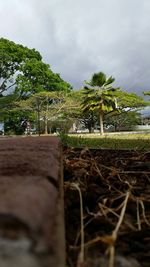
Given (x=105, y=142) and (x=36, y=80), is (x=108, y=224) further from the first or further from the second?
(x=36, y=80)

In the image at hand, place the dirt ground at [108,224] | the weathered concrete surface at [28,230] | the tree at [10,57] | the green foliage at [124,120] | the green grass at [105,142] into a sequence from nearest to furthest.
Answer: the weathered concrete surface at [28,230] < the dirt ground at [108,224] < the green grass at [105,142] < the tree at [10,57] < the green foliage at [124,120]

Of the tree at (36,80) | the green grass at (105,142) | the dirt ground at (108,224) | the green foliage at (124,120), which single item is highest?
the tree at (36,80)

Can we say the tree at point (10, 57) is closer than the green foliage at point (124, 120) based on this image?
Yes

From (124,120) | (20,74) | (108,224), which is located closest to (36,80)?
(20,74)

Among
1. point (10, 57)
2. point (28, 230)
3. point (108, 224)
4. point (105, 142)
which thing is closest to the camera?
point (28, 230)

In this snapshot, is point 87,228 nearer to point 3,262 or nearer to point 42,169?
point 42,169

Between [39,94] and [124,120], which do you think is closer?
[39,94]

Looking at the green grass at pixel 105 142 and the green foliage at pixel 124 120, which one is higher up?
the green foliage at pixel 124 120

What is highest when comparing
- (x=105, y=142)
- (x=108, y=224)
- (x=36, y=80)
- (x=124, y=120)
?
(x=36, y=80)

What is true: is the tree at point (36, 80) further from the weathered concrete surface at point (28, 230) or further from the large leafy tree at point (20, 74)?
the weathered concrete surface at point (28, 230)

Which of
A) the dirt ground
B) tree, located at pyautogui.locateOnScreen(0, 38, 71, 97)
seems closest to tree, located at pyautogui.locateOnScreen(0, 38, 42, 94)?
tree, located at pyautogui.locateOnScreen(0, 38, 71, 97)

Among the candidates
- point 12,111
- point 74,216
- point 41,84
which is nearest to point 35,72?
point 41,84

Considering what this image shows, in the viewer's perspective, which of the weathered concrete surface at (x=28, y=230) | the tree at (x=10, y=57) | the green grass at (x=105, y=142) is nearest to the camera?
the weathered concrete surface at (x=28, y=230)

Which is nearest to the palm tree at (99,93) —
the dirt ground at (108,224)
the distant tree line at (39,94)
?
the distant tree line at (39,94)
